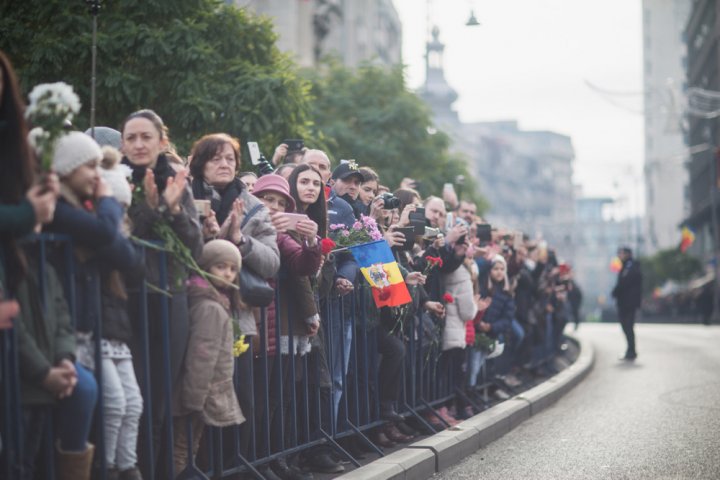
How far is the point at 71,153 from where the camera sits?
5.53 metres

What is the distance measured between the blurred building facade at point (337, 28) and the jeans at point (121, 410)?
34.2 metres

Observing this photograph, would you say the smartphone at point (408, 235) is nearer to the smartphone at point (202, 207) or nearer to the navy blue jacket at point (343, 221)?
the navy blue jacket at point (343, 221)

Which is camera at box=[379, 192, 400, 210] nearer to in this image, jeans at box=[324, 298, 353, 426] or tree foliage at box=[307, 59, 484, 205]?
jeans at box=[324, 298, 353, 426]

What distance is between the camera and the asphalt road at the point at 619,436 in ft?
28.9

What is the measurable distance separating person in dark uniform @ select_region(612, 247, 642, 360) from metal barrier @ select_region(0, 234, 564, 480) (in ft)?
42.2

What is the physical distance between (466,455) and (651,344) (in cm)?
2135

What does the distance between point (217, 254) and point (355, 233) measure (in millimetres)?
2490

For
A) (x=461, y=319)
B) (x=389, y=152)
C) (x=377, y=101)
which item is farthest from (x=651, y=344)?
(x=461, y=319)

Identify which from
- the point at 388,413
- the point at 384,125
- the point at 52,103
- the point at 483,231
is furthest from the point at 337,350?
the point at 384,125

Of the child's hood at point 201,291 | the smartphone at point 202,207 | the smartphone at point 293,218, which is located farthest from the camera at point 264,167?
the child's hood at point 201,291

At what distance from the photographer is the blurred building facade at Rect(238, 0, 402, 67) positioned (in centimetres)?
5972

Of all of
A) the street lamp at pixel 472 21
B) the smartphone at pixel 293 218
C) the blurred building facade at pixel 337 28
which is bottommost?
the smartphone at pixel 293 218

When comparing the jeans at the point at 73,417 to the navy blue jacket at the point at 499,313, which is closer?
the jeans at the point at 73,417

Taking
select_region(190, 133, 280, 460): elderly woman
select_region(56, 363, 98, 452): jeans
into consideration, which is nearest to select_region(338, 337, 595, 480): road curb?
select_region(190, 133, 280, 460): elderly woman
